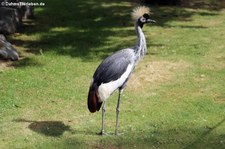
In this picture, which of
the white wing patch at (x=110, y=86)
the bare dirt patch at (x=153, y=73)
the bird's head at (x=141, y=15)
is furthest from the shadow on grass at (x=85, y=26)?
the white wing patch at (x=110, y=86)

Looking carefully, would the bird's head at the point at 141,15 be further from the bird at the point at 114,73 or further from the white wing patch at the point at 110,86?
the white wing patch at the point at 110,86

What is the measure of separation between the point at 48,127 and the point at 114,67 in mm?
1823

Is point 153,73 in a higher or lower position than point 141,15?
lower

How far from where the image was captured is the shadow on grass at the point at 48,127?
8.27 meters

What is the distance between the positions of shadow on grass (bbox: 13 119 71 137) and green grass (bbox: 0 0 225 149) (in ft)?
0.06

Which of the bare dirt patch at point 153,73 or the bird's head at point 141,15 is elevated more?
the bird's head at point 141,15

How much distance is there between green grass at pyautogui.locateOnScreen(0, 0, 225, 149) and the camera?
8156 mm

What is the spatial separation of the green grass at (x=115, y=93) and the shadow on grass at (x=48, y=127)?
2cm

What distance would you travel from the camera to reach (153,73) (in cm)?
1152

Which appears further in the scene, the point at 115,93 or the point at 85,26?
the point at 85,26

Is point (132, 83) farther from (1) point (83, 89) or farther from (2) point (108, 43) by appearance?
(2) point (108, 43)

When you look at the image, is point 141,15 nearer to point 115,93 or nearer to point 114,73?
point 114,73

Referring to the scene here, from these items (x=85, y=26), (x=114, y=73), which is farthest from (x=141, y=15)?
(x=85, y=26)

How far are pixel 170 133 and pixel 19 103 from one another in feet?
11.3
